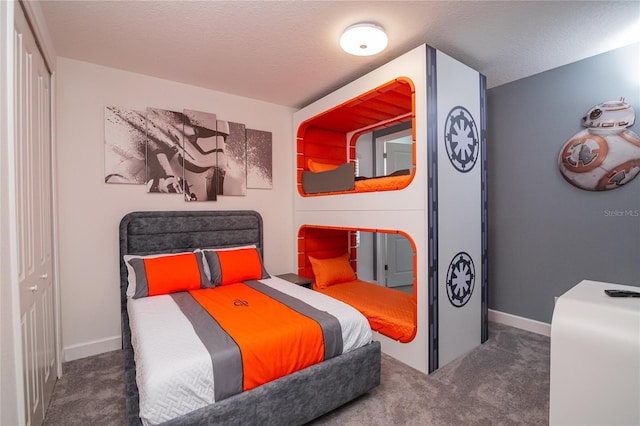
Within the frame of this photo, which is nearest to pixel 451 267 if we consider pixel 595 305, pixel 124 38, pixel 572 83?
pixel 595 305

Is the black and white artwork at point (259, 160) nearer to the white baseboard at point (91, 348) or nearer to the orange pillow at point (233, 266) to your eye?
the orange pillow at point (233, 266)

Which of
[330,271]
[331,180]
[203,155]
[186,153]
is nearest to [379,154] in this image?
[331,180]

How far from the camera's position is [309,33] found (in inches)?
92.5

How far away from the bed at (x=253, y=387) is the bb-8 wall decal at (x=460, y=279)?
3.02 feet

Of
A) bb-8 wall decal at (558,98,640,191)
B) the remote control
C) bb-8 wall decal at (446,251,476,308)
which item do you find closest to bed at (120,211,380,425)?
bb-8 wall decal at (446,251,476,308)

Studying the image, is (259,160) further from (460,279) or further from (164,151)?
(460,279)

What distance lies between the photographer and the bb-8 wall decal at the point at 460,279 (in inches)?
103

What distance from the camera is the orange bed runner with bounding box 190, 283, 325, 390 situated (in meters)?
1.70

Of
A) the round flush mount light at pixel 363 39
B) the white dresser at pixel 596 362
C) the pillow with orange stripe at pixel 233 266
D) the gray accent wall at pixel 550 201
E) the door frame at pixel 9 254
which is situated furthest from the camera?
the pillow with orange stripe at pixel 233 266

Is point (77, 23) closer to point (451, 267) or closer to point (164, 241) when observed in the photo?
point (164, 241)

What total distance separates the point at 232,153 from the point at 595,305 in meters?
3.36

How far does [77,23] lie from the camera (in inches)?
87.2

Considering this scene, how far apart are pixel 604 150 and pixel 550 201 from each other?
62 centimetres

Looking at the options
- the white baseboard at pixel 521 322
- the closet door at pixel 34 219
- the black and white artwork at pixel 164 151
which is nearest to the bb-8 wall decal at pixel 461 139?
the white baseboard at pixel 521 322
